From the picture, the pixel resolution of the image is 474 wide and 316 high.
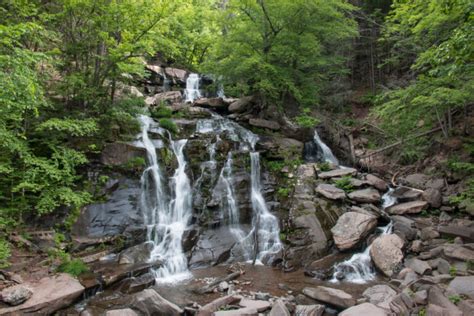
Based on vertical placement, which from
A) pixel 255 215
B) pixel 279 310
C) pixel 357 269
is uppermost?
pixel 255 215

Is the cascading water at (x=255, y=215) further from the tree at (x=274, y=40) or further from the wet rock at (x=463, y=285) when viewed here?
the wet rock at (x=463, y=285)

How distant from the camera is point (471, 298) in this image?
6.09m

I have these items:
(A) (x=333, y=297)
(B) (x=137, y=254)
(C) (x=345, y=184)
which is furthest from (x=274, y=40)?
(A) (x=333, y=297)

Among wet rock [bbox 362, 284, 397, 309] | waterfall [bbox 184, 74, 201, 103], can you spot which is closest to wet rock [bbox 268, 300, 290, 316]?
wet rock [bbox 362, 284, 397, 309]

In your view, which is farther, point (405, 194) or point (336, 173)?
point (336, 173)

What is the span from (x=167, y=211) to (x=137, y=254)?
1970 mm

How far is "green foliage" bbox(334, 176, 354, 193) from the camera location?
11.7m

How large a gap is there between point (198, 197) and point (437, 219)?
7.83 meters

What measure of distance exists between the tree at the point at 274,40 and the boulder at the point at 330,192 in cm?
452

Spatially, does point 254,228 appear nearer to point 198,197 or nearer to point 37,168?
point 198,197

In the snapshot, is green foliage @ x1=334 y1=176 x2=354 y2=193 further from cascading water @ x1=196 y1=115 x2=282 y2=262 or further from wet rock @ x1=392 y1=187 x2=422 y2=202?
cascading water @ x1=196 y1=115 x2=282 y2=262

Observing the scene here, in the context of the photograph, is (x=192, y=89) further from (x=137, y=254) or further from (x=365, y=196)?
(x=137, y=254)

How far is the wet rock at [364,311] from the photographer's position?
6008 mm

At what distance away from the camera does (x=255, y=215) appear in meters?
11.5
